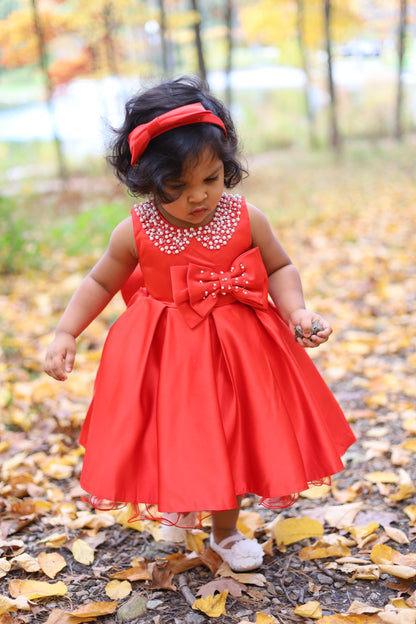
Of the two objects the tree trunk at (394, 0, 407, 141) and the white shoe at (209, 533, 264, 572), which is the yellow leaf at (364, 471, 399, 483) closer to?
the white shoe at (209, 533, 264, 572)

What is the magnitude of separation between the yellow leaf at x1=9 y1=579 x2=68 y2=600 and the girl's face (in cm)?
105

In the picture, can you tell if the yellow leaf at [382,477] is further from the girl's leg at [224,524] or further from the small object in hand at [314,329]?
the small object in hand at [314,329]

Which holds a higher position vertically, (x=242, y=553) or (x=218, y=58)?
(x=218, y=58)

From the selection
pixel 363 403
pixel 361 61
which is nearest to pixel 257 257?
pixel 363 403

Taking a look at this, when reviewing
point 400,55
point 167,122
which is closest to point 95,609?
point 167,122

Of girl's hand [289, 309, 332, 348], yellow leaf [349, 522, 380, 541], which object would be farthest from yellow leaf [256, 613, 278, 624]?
girl's hand [289, 309, 332, 348]

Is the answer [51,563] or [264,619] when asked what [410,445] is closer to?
[264,619]

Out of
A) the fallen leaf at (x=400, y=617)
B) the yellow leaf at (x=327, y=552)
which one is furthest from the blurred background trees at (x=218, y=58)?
the fallen leaf at (x=400, y=617)

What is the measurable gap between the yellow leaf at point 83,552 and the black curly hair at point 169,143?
1072 mm

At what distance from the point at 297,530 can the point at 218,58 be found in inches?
875

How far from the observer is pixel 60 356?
1.83m

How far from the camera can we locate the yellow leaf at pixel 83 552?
1.88 meters

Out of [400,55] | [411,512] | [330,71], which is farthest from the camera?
[400,55]

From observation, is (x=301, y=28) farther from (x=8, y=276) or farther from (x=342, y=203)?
(x=8, y=276)
